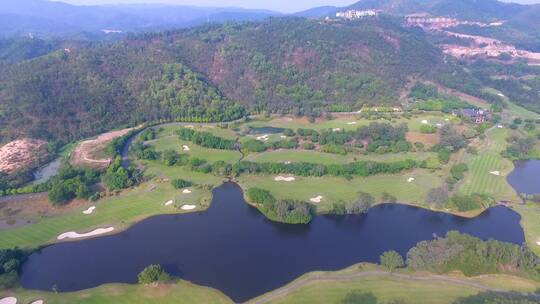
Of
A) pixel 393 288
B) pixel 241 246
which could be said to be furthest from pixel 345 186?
pixel 393 288

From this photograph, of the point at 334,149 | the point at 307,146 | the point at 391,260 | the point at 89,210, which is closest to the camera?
the point at 391,260

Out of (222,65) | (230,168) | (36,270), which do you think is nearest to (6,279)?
(36,270)

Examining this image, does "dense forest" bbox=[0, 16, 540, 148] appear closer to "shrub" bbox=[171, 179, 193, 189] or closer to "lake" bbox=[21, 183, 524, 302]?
"shrub" bbox=[171, 179, 193, 189]

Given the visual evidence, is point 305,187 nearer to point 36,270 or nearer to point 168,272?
point 168,272

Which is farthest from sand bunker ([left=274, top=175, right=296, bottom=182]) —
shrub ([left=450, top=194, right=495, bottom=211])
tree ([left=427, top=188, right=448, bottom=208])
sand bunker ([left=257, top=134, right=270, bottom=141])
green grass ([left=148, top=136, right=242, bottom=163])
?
shrub ([left=450, top=194, right=495, bottom=211])

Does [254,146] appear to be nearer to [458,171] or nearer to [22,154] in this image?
[458,171]

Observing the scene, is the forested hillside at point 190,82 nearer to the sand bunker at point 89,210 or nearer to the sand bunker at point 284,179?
the sand bunker at point 89,210

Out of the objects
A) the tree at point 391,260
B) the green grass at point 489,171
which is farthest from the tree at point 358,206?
the green grass at point 489,171
